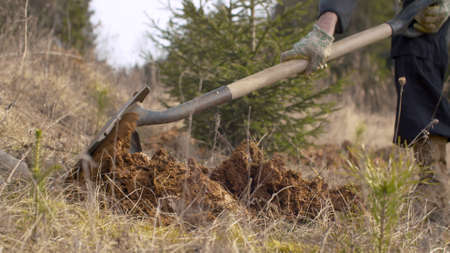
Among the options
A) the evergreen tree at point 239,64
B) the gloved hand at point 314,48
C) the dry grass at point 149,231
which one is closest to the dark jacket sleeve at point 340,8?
the gloved hand at point 314,48

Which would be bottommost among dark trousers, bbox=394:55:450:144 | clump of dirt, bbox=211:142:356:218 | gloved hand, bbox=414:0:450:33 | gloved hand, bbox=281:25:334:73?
clump of dirt, bbox=211:142:356:218

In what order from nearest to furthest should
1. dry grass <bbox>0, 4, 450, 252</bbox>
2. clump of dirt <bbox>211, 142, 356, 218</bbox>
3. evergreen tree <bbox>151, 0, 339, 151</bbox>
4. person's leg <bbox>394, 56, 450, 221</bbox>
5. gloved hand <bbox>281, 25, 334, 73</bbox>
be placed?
dry grass <bbox>0, 4, 450, 252</bbox> → clump of dirt <bbox>211, 142, 356, 218</bbox> → gloved hand <bbox>281, 25, 334, 73</bbox> → person's leg <bbox>394, 56, 450, 221</bbox> → evergreen tree <bbox>151, 0, 339, 151</bbox>

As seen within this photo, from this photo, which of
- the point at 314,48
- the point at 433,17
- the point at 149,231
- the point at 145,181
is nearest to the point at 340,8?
the point at 314,48

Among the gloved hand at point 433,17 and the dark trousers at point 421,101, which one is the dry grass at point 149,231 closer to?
the dark trousers at point 421,101

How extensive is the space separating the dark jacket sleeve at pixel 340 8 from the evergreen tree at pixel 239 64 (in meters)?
0.86

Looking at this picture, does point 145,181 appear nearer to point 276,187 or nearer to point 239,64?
point 276,187

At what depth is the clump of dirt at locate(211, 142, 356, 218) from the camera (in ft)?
6.73

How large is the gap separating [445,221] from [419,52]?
47.5 inches

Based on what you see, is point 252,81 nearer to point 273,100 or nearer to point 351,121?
point 273,100

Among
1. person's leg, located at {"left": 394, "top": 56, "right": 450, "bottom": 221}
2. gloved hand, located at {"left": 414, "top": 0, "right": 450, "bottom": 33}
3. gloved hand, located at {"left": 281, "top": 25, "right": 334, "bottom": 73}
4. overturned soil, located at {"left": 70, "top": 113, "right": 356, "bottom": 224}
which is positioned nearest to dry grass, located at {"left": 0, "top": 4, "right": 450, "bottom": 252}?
overturned soil, located at {"left": 70, "top": 113, "right": 356, "bottom": 224}

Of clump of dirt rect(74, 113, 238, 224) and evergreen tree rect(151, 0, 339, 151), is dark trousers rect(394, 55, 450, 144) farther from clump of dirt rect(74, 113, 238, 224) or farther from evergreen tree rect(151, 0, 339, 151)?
clump of dirt rect(74, 113, 238, 224)

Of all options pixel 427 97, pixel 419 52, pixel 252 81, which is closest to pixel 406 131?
pixel 427 97

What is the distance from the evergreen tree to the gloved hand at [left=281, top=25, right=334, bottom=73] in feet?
2.77

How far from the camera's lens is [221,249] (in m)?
1.37
